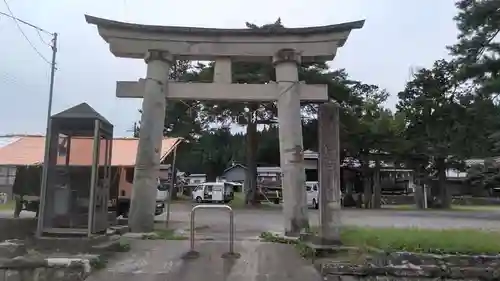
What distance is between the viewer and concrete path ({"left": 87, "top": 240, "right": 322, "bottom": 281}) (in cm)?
739

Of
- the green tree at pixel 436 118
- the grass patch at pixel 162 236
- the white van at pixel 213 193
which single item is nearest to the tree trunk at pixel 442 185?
the green tree at pixel 436 118

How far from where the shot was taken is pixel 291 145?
1201 centimetres

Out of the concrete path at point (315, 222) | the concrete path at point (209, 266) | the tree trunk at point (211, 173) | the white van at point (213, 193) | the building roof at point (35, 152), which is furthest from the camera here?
the tree trunk at point (211, 173)

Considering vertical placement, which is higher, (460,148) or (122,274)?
(460,148)

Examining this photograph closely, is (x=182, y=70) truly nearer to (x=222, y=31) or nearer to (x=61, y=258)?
(x=222, y=31)

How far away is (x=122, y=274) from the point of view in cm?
747

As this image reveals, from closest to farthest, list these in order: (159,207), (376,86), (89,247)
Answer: (89,247) < (159,207) < (376,86)

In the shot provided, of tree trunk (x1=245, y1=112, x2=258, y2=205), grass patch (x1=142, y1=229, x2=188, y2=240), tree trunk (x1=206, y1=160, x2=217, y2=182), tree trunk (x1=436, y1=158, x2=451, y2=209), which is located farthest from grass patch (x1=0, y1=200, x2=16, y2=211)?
tree trunk (x1=206, y1=160, x2=217, y2=182)

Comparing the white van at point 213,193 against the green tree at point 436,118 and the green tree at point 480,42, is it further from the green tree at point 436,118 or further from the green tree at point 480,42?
the green tree at point 480,42

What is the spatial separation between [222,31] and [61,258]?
279 inches

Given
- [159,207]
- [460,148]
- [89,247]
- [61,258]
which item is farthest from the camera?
[460,148]

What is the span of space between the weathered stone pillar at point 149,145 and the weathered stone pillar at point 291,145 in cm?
295

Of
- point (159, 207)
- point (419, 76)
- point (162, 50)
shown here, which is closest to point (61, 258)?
point (162, 50)

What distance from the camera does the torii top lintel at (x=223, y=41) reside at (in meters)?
12.5
